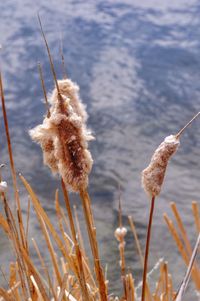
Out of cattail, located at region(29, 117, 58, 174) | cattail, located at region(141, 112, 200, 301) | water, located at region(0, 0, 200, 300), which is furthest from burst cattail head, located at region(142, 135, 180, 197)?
water, located at region(0, 0, 200, 300)

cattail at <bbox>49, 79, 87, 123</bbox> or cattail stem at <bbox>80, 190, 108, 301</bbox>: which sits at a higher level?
cattail at <bbox>49, 79, 87, 123</bbox>

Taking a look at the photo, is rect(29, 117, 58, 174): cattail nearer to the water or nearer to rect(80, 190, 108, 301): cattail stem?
rect(80, 190, 108, 301): cattail stem

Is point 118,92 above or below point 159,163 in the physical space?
below

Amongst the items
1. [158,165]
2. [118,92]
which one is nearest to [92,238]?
[158,165]

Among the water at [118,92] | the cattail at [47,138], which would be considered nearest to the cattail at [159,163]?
the cattail at [47,138]

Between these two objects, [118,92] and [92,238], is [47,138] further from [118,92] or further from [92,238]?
[118,92]

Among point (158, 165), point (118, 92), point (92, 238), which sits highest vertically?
point (158, 165)

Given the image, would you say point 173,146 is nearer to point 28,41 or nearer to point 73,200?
point 73,200
